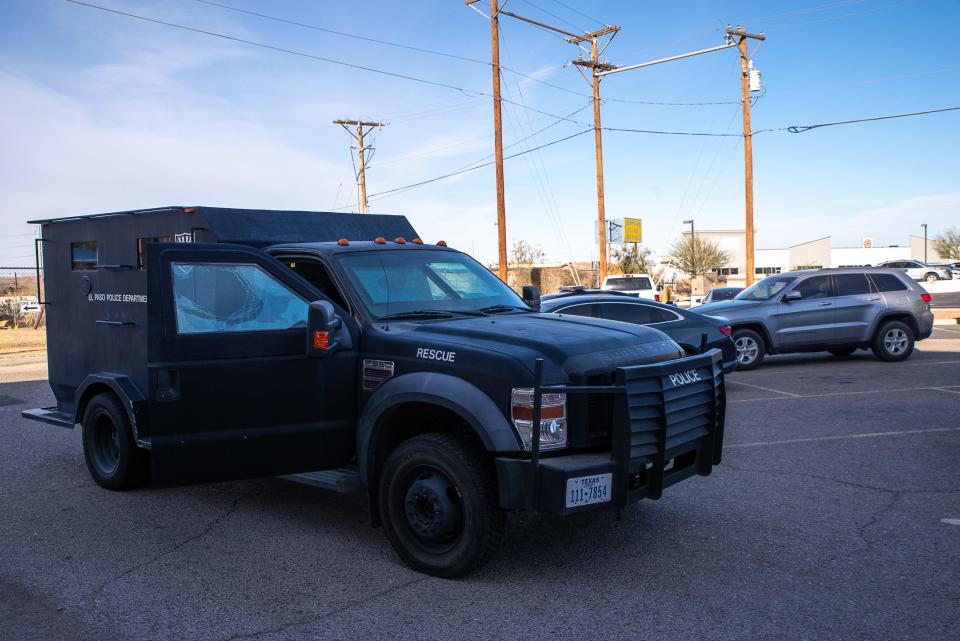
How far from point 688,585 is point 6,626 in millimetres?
3637

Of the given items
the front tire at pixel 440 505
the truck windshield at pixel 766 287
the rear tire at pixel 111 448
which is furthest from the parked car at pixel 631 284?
the front tire at pixel 440 505

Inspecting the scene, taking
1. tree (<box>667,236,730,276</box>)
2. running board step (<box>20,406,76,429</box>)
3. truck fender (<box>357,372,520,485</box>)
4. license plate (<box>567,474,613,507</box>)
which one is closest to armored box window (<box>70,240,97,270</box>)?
running board step (<box>20,406,76,429</box>)

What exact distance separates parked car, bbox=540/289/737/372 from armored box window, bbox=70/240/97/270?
595 centimetres

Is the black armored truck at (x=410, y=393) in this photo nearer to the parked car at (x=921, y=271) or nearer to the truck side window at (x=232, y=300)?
the truck side window at (x=232, y=300)

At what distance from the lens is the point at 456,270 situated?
20.7ft

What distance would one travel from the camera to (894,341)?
1458 cm

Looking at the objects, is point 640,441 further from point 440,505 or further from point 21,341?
point 21,341

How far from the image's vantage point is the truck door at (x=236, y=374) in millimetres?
5012

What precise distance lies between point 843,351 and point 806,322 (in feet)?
5.46

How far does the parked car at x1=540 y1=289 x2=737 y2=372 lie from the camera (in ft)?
38.0


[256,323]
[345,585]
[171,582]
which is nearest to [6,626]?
[171,582]

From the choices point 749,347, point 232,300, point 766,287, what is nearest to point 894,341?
point 766,287

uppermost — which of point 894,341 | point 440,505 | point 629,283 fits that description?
point 629,283

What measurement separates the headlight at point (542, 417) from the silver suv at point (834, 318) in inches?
419
